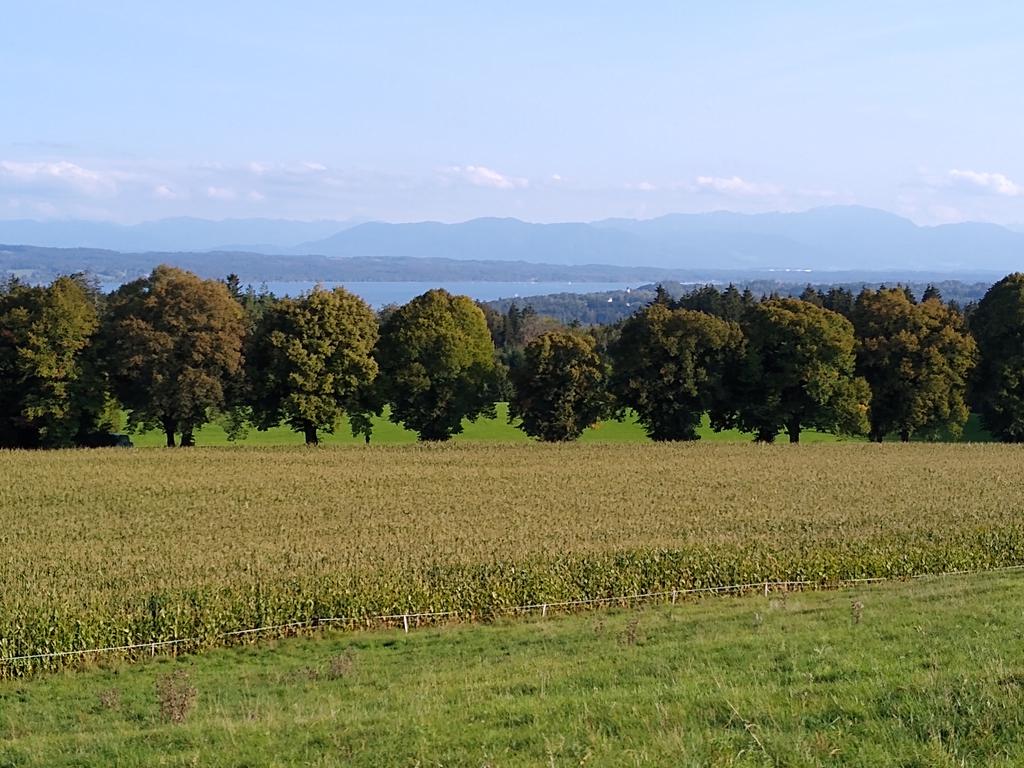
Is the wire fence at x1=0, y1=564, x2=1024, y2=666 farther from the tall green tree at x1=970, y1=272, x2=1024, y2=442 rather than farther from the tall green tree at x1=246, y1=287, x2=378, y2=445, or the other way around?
the tall green tree at x1=970, y1=272, x2=1024, y2=442

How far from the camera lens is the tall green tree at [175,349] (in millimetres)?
53594

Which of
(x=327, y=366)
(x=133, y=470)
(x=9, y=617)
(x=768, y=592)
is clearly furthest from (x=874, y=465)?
(x=9, y=617)

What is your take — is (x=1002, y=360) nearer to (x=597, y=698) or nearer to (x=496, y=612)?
(x=496, y=612)

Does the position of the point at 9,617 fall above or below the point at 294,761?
below

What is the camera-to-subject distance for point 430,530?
31609 millimetres

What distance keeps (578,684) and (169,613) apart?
40.8ft

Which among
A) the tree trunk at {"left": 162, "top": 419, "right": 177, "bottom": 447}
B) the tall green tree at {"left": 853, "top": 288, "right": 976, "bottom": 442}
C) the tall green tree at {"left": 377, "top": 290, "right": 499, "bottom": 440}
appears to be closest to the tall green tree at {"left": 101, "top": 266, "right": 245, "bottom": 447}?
the tree trunk at {"left": 162, "top": 419, "right": 177, "bottom": 447}

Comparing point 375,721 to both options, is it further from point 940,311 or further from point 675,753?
point 940,311

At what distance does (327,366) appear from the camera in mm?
57688

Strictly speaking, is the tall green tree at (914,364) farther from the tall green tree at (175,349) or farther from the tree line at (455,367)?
the tall green tree at (175,349)

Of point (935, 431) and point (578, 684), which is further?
point (935, 431)

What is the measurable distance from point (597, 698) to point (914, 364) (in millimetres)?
57745

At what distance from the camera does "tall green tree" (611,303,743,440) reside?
60875 mm

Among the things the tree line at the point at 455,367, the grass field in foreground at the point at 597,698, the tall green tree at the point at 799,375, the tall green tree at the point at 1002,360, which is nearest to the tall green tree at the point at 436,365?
the tree line at the point at 455,367
